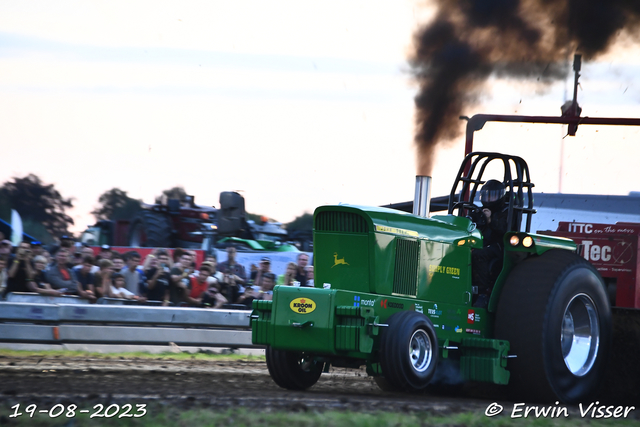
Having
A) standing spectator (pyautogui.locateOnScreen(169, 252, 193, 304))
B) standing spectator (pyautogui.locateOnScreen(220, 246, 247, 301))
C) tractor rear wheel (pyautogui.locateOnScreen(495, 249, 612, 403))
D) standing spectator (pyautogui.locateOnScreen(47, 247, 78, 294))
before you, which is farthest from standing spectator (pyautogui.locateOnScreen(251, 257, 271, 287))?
tractor rear wheel (pyautogui.locateOnScreen(495, 249, 612, 403))

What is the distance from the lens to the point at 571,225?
15.0 metres

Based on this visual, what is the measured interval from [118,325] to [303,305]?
3945 millimetres

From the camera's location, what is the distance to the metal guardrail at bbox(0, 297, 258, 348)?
30.5ft

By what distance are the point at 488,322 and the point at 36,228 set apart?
121 ft

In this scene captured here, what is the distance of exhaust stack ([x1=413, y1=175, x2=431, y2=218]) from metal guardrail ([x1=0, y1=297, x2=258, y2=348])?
3512 mm

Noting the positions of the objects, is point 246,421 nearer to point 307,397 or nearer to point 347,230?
point 307,397

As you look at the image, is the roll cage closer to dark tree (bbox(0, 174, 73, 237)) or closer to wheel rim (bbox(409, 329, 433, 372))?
wheel rim (bbox(409, 329, 433, 372))

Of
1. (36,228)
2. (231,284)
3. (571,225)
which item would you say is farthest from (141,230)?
(36,228)

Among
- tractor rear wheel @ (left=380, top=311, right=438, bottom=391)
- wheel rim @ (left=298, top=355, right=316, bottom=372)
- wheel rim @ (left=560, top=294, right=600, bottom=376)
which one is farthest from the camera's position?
wheel rim @ (left=560, top=294, right=600, bottom=376)

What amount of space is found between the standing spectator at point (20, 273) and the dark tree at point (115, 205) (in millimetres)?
32187

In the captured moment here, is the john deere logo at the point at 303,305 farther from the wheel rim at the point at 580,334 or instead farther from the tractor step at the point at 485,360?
the wheel rim at the point at 580,334

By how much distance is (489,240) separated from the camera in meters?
7.88

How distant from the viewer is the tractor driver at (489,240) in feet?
24.9

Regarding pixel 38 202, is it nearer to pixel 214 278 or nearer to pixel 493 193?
pixel 214 278
